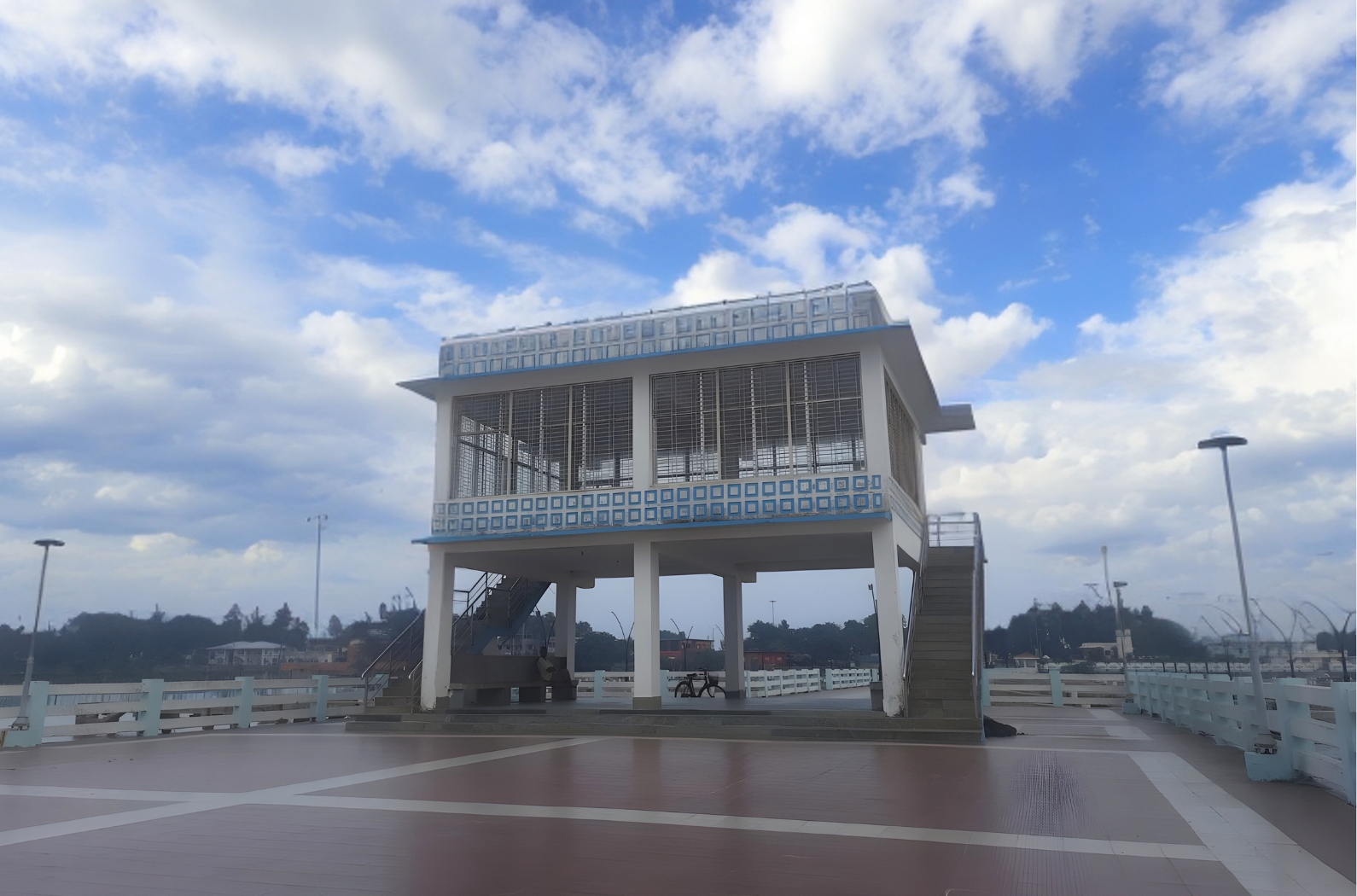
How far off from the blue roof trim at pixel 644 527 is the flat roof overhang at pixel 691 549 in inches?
0.7

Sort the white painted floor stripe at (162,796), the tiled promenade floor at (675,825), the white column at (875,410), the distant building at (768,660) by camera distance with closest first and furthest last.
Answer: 1. the tiled promenade floor at (675,825)
2. the white painted floor stripe at (162,796)
3. the white column at (875,410)
4. the distant building at (768,660)

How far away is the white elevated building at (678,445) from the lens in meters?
17.3

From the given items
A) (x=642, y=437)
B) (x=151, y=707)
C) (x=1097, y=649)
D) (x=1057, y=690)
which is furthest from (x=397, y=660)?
(x=1097, y=649)

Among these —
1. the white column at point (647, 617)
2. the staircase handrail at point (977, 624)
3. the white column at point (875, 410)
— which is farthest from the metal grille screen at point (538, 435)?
the staircase handrail at point (977, 624)

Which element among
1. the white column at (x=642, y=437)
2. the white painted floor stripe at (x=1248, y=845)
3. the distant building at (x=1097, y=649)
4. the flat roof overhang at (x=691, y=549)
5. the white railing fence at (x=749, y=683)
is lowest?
the white painted floor stripe at (x=1248, y=845)

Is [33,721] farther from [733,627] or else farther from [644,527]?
[733,627]

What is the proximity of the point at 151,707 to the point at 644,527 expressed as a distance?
967 centimetres

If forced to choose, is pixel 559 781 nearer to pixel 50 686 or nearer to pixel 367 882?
pixel 367 882

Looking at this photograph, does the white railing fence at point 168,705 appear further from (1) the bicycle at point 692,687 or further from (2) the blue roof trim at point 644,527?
(1) the bicycle at point 692,687

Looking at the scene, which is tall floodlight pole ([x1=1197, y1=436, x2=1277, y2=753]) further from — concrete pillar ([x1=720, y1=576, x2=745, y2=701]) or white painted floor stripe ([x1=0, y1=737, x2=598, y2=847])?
concrete pillar ([x1=720, y1=576, x2=745, y2=701])

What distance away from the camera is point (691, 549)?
19484 millimetres

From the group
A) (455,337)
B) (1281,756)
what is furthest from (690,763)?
(455,337)

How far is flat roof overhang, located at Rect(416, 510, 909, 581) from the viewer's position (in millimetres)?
17516

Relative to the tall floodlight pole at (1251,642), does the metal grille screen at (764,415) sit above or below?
above
